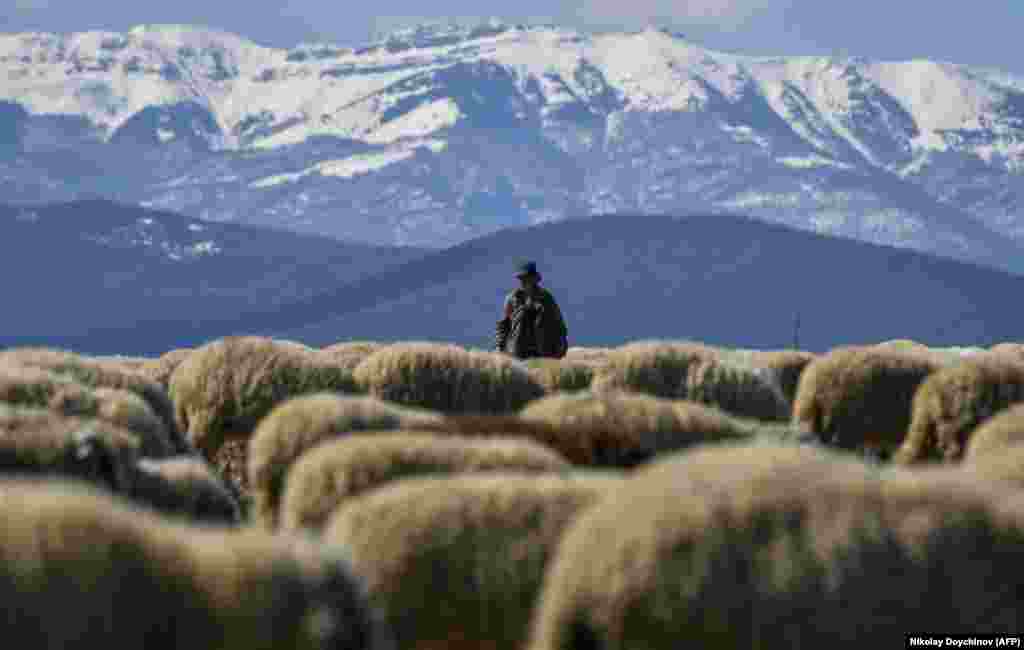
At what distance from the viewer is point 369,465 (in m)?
12.6

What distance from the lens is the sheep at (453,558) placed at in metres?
11.1

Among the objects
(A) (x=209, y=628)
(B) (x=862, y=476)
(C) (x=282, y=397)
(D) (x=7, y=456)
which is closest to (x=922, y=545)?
(B) (x=862, y=476)

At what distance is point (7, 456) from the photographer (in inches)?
522

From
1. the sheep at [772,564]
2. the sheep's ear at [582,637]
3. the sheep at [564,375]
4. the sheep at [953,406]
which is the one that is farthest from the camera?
the sheep at [564,375]

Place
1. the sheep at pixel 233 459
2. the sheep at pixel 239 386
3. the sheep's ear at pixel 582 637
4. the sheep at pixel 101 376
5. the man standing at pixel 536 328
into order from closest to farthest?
the sheep's ear at pixel 582 637 < the sheep at pixel 101 376 < the sheep at pixel 233 459 < the sheep at pixel 239 386 < the man standing at pixel 536 328

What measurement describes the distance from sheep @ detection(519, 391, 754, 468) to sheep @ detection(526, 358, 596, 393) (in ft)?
27.3

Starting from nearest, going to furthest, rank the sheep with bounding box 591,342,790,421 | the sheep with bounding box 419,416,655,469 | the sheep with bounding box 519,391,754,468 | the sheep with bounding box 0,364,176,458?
the sheep with bounding box 419,416,655,469 < the sheep with bounding box 519,391,754,468 < the sheep with bounding box 0,364,176,458 < the sheep with bounding box 591,342,790,421

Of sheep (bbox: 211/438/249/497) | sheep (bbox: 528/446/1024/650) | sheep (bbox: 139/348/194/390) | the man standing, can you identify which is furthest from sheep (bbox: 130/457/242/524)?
the man standing

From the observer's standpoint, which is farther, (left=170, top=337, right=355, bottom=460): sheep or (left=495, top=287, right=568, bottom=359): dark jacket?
(left=495, top=287, right=568, bottom=359): dark jacket

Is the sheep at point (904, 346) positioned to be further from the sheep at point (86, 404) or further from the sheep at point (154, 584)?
the sheep at point (154, 584)

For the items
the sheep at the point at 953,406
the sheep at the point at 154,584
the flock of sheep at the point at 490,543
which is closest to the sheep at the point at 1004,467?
the flock of sheep at the point at 490,543

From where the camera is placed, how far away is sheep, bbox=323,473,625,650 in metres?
11.1

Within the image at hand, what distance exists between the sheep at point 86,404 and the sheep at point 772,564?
24.5 ft

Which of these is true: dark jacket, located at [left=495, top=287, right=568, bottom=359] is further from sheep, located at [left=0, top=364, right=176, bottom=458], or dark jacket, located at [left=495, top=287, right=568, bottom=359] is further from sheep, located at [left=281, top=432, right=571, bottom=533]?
sheep, located at [left=281, top=432, right=571, bottom=533]
